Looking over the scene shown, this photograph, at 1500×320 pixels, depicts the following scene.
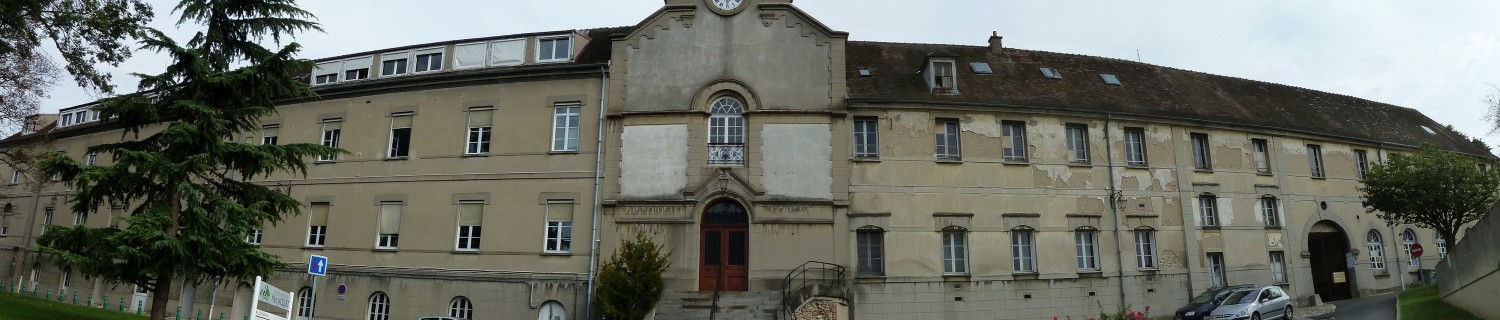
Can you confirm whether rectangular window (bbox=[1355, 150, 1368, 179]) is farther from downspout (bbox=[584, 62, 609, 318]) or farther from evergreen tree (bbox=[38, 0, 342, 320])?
evergreen tree (bbox=[38, 0, 342, 320])

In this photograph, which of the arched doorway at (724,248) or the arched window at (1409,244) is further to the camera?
the arched window at (1409,244)

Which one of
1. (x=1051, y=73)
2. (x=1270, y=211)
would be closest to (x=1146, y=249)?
(x=1270, y=211)

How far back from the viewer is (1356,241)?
25.8m

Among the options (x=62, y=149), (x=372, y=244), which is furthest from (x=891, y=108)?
(x=62, y=149)

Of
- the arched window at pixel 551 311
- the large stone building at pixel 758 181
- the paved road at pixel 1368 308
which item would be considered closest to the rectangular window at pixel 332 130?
the large stone building at pixel 758 181

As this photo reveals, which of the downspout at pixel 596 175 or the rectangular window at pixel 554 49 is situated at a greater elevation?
the rectangular window at pixel 554 49

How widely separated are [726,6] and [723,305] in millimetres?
7954

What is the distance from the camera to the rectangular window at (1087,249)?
72.1 ft

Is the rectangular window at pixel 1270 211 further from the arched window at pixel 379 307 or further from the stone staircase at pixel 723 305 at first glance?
the arched window at pixel 379 307

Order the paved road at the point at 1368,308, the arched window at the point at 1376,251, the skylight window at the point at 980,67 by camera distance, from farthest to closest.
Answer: the arched window at the point at 1376,251 → the skylight window at the point at 980,67 → the paved road at the point at 1368,308

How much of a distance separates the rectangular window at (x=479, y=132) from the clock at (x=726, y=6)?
6593 millimetres

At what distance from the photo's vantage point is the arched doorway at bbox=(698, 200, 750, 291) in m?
19.8

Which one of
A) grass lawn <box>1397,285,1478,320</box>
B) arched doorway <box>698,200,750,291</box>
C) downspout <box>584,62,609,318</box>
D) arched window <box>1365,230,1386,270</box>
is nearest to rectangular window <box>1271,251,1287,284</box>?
grass lawn <box>1397,285,1478,320</box>

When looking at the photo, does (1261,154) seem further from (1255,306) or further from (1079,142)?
(1255,306)
